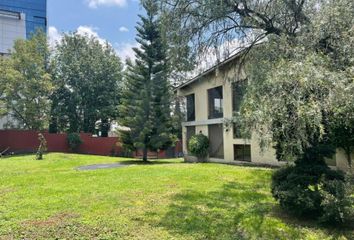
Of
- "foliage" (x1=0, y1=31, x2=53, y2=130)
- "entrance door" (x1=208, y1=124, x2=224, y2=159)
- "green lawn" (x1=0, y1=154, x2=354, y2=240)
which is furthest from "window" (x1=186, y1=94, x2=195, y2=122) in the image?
"foliage" (x1=0, y1=31, x2=53, y2=130)

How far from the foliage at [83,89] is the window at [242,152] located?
17009mm

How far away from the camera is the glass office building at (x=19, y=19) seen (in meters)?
42.9

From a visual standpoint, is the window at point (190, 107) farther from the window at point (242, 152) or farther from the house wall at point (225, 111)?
the window at point (242, 152)

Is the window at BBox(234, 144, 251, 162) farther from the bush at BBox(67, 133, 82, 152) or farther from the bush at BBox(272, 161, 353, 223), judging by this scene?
the bush at BBox(67, 133, 82, 152)

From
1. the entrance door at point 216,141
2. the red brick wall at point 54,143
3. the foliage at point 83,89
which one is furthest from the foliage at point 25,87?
the entrance door at point 216,141

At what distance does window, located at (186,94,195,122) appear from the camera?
22531 millimetres

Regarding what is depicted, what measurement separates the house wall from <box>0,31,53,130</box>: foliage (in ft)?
40.9

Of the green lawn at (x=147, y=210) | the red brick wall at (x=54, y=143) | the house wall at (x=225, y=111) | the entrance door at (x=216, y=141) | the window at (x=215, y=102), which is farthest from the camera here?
the red brick wall at (x=54, y=143)

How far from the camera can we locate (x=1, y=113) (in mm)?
27578

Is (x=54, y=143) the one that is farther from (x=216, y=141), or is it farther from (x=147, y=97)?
(x=216, y=141)

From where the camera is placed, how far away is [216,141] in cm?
2030

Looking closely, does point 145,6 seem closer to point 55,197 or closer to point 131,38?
point 55,197

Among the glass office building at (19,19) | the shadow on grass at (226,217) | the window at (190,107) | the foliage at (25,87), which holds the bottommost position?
the shadow on grass at (226,217)

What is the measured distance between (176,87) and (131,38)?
441 centimetres
